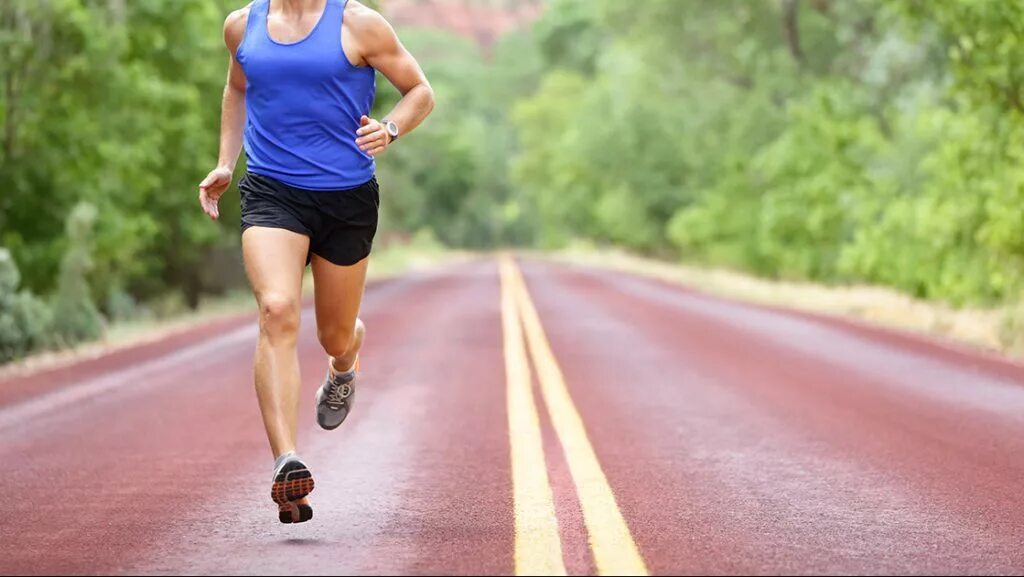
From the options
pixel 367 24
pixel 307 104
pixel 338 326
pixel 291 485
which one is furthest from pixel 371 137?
pixel 291 485

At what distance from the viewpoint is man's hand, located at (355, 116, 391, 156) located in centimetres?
553

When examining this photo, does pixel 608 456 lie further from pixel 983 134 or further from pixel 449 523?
pixel 983 134

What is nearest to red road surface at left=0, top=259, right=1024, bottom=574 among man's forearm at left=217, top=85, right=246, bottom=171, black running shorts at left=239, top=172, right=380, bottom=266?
black running shorts at left=239, top=172, right=380, bottom=266

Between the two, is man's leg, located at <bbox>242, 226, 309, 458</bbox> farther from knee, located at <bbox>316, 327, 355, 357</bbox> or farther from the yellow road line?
the yellow road line

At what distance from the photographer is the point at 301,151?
18.5 ft

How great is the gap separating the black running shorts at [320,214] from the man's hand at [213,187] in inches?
3.1

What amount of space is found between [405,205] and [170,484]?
50.0 metres

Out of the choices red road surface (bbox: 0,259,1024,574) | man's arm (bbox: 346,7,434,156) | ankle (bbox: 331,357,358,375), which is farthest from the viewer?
ankle (bbox: 331,357,358,375)

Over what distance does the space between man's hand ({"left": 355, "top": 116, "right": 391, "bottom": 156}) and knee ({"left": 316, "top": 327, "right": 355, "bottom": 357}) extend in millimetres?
946

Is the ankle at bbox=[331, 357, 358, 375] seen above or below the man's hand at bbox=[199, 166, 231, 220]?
below

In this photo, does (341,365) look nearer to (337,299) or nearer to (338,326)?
(338,326)

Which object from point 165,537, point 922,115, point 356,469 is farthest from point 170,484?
point 922,115

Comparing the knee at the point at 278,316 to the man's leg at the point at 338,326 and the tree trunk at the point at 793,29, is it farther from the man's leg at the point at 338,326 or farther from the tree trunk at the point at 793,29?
the tree trunk at the point at 793,29

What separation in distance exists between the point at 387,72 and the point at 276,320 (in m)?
1.13
